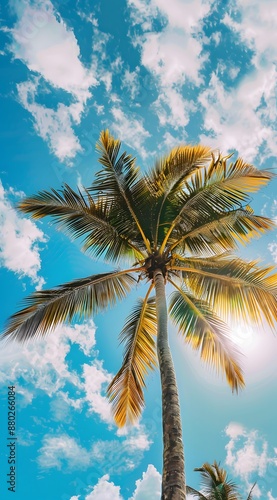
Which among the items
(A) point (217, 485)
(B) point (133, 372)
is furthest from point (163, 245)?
(A) point (217, 485)

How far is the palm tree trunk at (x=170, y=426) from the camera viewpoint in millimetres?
4445

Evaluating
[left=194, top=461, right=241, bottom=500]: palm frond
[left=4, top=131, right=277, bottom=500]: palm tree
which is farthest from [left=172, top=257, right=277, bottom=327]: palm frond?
[left=194, top=461, right=241, bottom=500]: palm frond

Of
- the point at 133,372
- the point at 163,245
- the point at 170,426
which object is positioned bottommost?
the point at 170,426

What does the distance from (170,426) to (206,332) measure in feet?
12.1

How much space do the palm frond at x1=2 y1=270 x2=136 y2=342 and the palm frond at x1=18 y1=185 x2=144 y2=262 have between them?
2.92 ft

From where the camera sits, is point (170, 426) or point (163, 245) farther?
point (163, 245)

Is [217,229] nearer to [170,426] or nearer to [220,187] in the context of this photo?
[220,187]

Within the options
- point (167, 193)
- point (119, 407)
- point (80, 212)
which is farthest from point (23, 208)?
point (119, 407)

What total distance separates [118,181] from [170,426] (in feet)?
18.0

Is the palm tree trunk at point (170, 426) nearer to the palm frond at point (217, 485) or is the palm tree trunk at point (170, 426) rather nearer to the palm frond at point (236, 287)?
the palm frond at point (236, 287)

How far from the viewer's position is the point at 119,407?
337 inches

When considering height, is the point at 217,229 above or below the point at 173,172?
below

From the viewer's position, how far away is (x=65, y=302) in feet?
27.0

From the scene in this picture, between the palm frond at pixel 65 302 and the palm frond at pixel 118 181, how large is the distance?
50.8 inches
